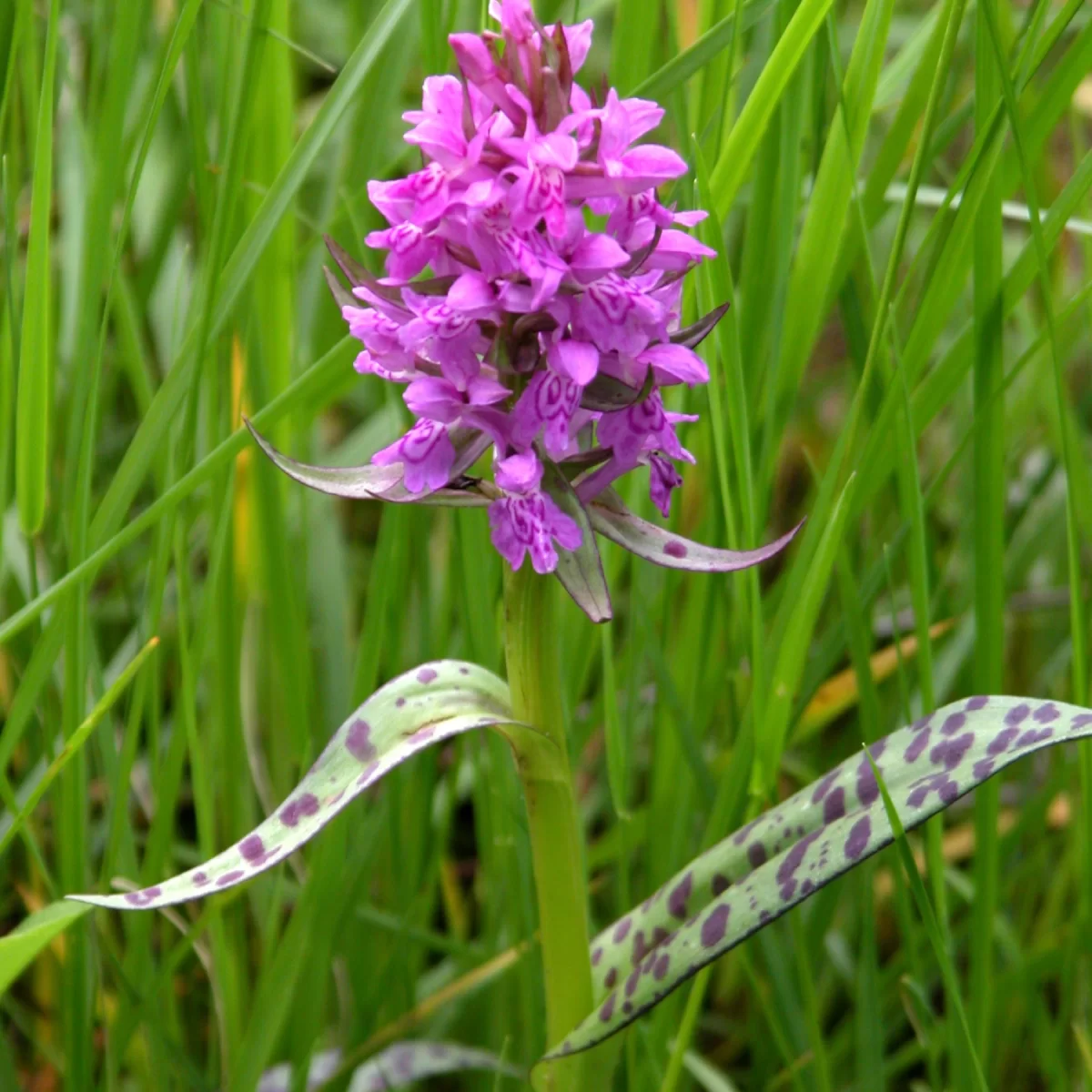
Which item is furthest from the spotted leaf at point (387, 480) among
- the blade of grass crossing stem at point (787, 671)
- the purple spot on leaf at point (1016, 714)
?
the purple spot on leaf at point (1016, 714)

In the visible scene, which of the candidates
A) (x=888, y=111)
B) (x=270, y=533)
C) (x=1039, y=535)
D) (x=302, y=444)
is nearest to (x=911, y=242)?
(x=888, y=111)

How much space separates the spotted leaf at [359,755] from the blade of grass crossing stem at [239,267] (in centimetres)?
24

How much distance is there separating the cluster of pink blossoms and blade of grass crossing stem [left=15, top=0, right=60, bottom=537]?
240 mm

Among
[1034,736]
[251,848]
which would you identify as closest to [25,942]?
[251,848]

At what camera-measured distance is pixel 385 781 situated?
1.02 m

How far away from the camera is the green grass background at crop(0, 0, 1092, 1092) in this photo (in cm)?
86

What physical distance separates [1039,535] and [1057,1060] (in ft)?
1.74

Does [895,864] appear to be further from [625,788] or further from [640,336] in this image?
[640,336]

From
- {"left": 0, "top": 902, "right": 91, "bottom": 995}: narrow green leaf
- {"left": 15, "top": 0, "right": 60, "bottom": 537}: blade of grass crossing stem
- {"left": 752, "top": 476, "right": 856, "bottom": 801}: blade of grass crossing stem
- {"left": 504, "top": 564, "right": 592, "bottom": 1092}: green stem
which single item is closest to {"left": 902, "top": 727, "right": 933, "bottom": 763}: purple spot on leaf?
{"left": 752, "top": 476, "right": 856, "bottom": 801}: blade of grass crossing stem

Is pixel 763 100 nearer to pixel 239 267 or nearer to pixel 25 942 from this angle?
pixel 239 267

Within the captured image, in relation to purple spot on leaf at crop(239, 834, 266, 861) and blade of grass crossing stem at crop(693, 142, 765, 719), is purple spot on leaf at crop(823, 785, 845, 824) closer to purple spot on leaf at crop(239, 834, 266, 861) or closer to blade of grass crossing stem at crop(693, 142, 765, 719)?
blade of grass crossing stem at crop(693, 142, 765, 719)

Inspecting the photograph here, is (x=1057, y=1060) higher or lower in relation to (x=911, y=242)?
lower

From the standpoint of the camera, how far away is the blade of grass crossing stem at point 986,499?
888 millimetres

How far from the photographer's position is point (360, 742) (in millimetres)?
785
